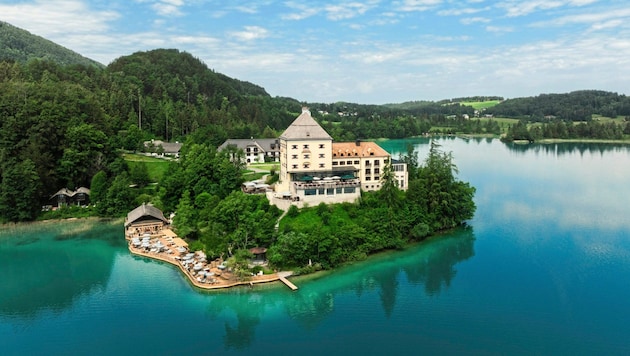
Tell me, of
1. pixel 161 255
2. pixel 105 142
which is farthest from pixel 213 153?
pixel 161 255

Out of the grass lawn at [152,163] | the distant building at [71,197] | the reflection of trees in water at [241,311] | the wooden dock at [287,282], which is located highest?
the grass lawn at [152,163]

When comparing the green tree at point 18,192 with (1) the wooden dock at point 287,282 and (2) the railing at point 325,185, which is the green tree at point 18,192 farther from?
(1) the wooden dock at point 287,282

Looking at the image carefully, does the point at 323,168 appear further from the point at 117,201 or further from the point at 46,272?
the point at 46,272

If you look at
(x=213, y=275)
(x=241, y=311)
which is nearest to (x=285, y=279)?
(x=241, y=311)

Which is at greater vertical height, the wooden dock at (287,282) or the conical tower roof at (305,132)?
the conical tower roof at (305,132)

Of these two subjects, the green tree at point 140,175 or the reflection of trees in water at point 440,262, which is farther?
the green tree at point 140,175

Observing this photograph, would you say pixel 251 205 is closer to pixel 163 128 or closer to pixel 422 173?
pixel 422 173

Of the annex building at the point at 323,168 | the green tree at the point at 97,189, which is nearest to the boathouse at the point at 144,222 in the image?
the green tree at the point at 97,189
